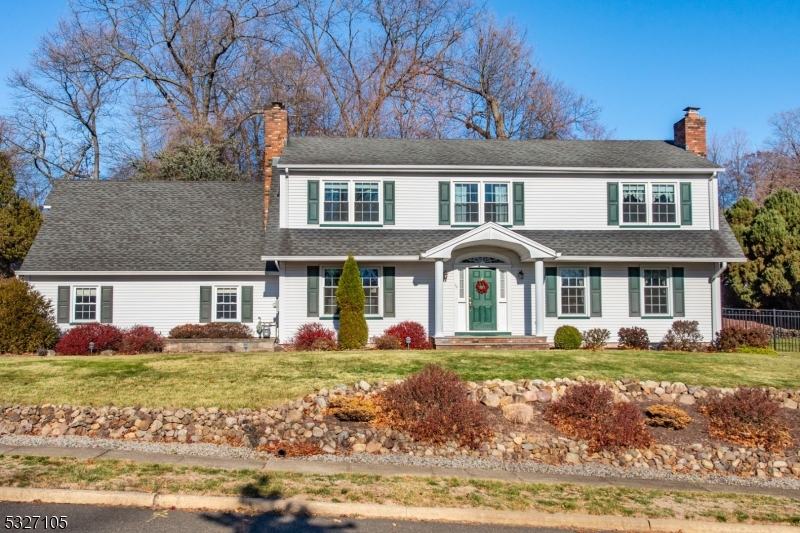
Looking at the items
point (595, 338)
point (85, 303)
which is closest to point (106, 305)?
point (85, 303)

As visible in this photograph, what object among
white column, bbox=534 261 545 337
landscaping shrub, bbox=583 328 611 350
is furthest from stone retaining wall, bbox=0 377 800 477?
landscaping shrub, bbox=583 328 611 350

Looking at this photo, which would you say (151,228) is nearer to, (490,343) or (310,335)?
(310,335)

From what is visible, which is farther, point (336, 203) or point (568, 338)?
point (336, 203)

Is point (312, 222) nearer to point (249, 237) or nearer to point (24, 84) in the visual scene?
point (249, 237)

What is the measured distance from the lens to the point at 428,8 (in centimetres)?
4256

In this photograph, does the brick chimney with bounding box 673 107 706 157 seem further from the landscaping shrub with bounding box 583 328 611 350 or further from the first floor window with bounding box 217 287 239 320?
the first floor window with bounding box 217 287 239 320

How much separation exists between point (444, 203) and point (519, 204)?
7.83ft

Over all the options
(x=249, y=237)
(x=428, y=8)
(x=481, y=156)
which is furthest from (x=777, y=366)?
(x=428, y=8)

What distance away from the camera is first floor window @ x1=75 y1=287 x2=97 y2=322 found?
72.1 ft

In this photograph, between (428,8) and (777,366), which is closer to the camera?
(777,366)

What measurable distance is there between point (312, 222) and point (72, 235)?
8.25 metres

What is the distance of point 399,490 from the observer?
8445 millimetres

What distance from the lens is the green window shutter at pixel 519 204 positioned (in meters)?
22.3

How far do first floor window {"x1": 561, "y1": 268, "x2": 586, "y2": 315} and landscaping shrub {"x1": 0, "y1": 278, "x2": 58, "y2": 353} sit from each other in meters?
15.0
